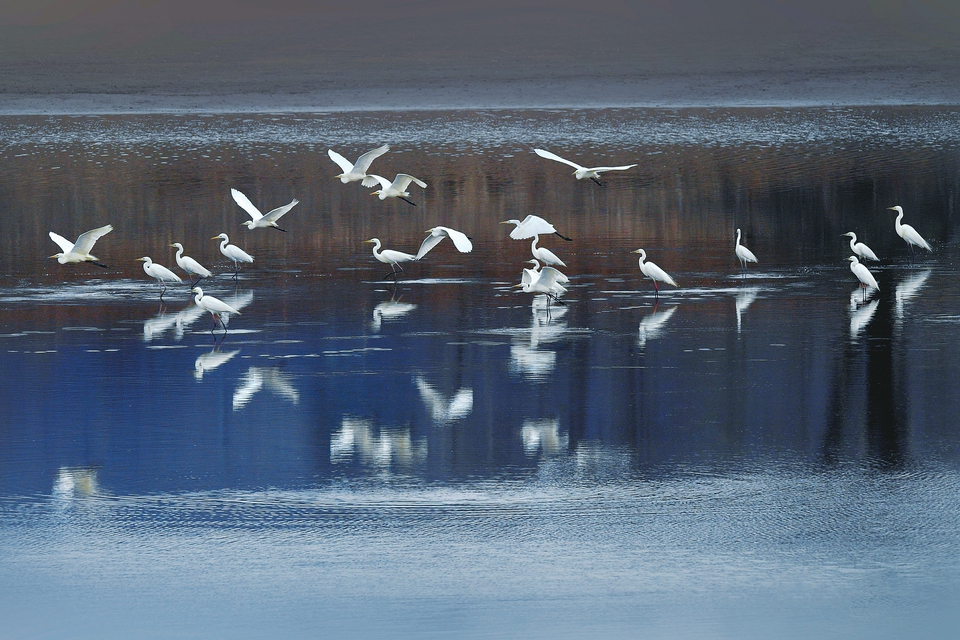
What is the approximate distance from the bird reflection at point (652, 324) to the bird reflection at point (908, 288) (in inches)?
96.0

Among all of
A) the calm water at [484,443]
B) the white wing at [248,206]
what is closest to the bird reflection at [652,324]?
the calm water at [484,443]

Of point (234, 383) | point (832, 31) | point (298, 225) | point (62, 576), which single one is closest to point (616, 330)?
point (234, 383)

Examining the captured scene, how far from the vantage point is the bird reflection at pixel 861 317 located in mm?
13984

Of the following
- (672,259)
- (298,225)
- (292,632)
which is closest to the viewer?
(292,632)

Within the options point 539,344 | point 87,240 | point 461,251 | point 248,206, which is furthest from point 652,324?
point 248,206

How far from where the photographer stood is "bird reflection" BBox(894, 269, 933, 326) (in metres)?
15.4

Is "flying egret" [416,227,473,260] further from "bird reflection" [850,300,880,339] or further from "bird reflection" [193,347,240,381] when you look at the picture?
"bird reflection" [850,300,880,339]

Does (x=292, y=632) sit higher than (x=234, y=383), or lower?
lower

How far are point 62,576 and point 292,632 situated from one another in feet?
4.82

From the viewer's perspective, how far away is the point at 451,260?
800 inches

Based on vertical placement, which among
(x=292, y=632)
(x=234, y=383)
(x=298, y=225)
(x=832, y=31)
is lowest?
(x=292, y=632)

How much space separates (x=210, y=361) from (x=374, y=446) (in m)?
3.53

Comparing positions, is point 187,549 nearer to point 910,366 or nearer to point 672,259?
point 910,366

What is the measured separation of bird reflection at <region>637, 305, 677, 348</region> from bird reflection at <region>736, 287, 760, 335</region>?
0.74 metres
